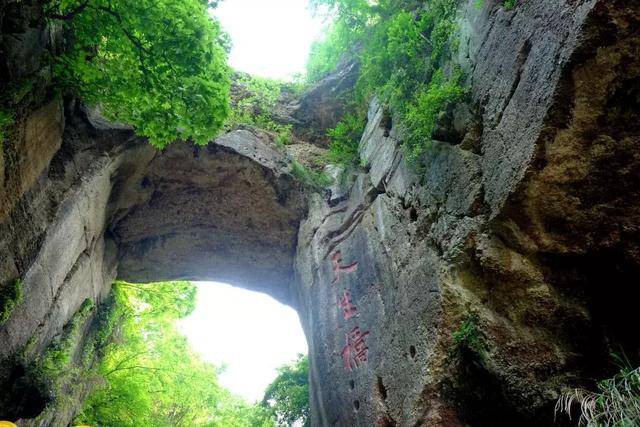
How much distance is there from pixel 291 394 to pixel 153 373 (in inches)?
128

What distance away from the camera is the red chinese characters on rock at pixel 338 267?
666 centimetres

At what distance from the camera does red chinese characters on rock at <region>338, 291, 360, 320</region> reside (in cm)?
624

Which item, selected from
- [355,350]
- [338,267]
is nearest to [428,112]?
[338,267]

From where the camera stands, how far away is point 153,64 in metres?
4.85

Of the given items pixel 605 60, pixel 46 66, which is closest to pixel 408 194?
pixel 605 60

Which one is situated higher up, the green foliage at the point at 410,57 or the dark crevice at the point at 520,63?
the green foliage at the point at 410,57

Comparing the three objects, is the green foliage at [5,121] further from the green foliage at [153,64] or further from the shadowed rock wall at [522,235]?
the shadowed rock wall at [522,235]

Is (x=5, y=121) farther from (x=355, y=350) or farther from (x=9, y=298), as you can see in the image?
(x=355, y=350)

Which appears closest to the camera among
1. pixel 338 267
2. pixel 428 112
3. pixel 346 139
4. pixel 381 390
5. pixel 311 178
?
pixel 381 390

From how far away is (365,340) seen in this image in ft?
18.9

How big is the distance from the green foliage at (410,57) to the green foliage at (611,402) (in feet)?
10.7

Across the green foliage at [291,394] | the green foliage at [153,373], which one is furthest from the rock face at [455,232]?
the green foliage at [291,394]

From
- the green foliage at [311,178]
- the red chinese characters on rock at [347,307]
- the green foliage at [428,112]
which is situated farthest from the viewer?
the green foliage at [311,178]

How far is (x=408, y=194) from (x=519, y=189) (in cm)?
197
